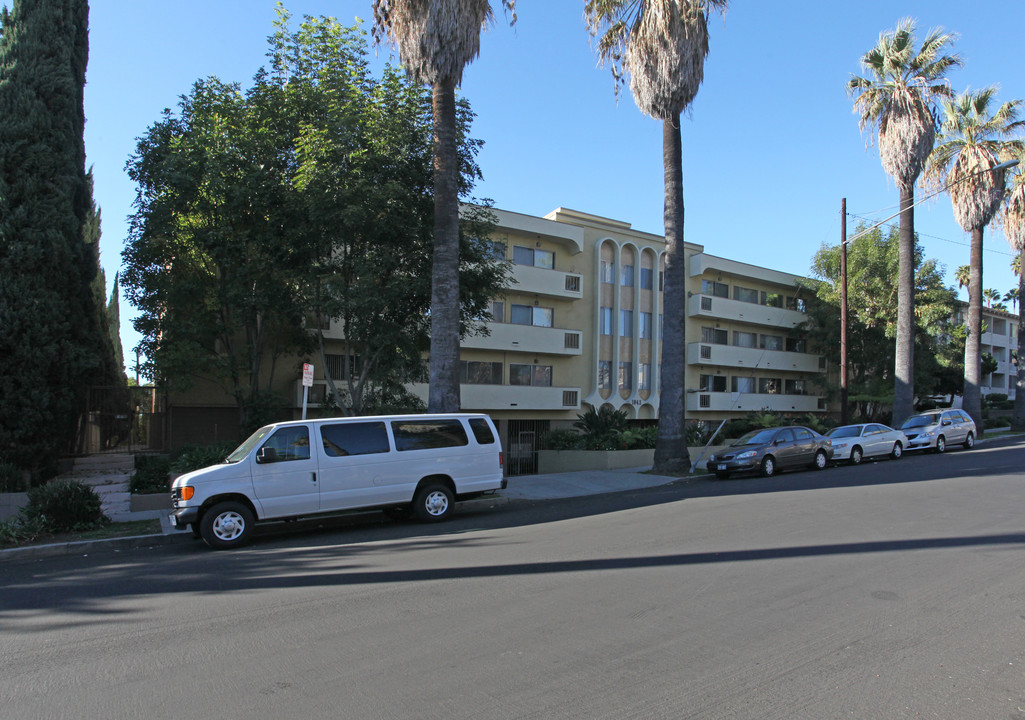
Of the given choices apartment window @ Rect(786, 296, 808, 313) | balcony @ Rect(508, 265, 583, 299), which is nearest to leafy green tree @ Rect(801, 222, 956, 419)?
apartment window @ Rect(786, 296, 808, 313)

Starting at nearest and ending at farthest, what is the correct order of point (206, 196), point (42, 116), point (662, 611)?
point (662, 611) < point (42, 116) < point (206, 196)

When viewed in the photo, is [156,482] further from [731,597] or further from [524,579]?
[731,597]

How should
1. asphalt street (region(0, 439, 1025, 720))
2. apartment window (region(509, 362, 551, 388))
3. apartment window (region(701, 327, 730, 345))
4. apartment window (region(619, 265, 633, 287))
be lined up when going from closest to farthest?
asphalt street (region(0, 439, 1025, 720)), apartment window (region(509, 362, 551, 388)), apartment window (region(619, 265, 633, 287)), apartment window (region(701, 327, 730, 345))

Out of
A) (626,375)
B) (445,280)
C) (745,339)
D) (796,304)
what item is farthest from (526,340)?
(796,304)

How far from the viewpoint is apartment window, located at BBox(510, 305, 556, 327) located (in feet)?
95.3

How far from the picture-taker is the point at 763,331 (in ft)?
131

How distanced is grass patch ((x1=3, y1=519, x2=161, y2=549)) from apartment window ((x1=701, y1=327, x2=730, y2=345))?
97.3 feet

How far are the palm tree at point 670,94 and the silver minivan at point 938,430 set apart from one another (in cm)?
1070

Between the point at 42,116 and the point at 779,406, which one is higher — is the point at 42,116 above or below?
above

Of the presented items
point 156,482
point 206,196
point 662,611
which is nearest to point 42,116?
point 206,196

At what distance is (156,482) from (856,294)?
112 feet

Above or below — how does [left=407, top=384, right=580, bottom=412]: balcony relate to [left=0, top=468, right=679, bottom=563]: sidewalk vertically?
above

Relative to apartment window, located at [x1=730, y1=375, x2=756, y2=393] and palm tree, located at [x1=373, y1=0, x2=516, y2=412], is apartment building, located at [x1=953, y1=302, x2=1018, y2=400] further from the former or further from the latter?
palm tree, located at [x1=373, y1=0, x2=516, y2=412]

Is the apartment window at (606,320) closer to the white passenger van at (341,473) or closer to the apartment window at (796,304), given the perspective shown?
the apartment window at (796,304)
